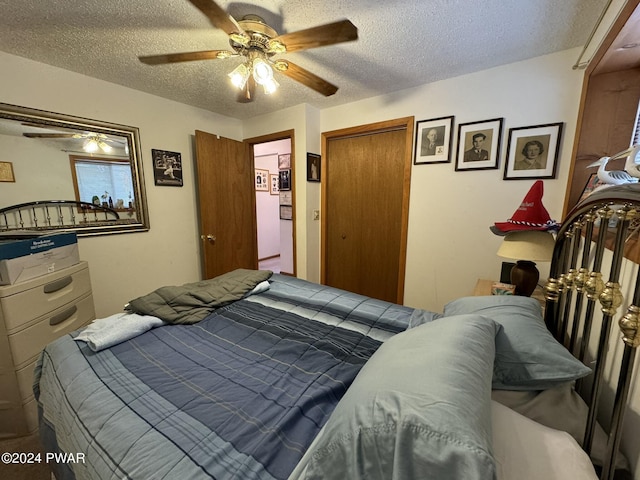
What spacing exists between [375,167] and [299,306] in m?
1.76

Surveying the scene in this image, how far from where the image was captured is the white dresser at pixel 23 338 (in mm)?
1365

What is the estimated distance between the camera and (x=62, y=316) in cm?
166

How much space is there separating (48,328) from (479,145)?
3293mm

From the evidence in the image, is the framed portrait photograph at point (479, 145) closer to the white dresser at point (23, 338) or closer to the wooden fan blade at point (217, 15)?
the wooden fan blade at point (217, 15)

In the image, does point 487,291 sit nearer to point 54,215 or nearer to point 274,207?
point 54,215

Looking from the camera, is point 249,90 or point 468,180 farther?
point 468,180

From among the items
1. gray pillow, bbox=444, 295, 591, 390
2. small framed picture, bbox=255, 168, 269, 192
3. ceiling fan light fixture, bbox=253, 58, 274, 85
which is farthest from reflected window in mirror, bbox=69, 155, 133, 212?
gray pillow, bbox=444, 295, 591, 390

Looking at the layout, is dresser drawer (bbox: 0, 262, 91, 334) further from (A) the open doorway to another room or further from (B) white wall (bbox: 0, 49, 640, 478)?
(A) the open doorway to another room

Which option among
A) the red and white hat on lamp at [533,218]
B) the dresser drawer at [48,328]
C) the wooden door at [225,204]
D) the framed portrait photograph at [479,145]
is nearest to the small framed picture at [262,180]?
the wooden door at [225,204]

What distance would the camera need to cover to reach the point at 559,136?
1726 mm

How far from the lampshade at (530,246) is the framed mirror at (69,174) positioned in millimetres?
2946

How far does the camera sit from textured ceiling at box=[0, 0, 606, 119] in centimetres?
130

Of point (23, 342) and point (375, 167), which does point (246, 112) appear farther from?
point (23, 342)

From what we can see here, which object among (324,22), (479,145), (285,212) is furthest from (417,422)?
(285,212)
